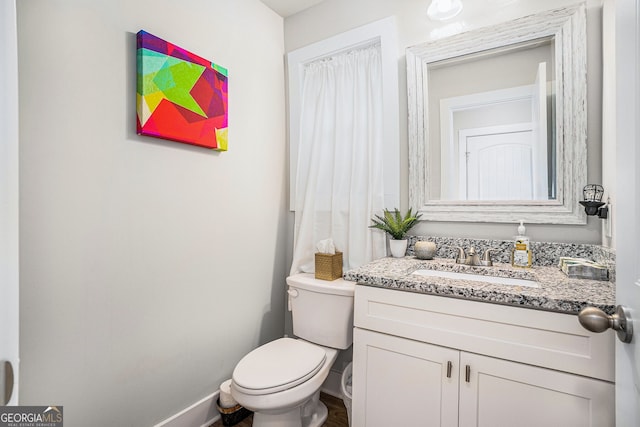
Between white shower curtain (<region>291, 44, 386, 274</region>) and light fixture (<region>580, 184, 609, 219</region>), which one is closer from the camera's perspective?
light fixture (<region>580, 184, 609, 219</region>)

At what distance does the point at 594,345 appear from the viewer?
921mm

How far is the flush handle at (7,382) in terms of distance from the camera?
466mm

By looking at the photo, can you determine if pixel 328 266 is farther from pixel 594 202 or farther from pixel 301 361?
pixel 594 202

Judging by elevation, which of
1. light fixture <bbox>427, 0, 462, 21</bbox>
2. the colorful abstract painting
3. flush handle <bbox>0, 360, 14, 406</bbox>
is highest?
light fixture <bbox>427, 0, 462, 21</bbox>

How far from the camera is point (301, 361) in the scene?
1.45 meters

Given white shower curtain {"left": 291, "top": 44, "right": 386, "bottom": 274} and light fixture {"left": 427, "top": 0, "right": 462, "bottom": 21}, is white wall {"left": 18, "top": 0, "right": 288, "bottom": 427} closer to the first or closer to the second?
white shower curtain {"left": 291, "top": 44, "right": 386, "bottom": 274}

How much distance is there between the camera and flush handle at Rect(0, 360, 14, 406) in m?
0.47

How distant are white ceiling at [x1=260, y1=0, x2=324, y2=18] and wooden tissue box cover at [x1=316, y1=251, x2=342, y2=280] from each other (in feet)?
5.34

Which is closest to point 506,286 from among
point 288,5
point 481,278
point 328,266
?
point 481,278

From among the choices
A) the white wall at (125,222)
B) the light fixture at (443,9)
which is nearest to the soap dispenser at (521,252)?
the light fixture at (443,9)

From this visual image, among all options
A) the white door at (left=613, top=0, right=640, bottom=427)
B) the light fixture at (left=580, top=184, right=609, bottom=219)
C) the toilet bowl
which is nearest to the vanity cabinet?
the toilet bowl

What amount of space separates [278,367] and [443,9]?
1940 millimetres

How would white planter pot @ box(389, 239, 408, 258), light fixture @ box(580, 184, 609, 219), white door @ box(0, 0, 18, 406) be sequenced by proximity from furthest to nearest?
white planter pot @ box(389, 239, 408, 258), light fixture @ box(580, 184, 609, 219), white door @ box(0, 0, 18, 406)

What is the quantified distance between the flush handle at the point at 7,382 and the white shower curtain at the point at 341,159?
1563 mm
